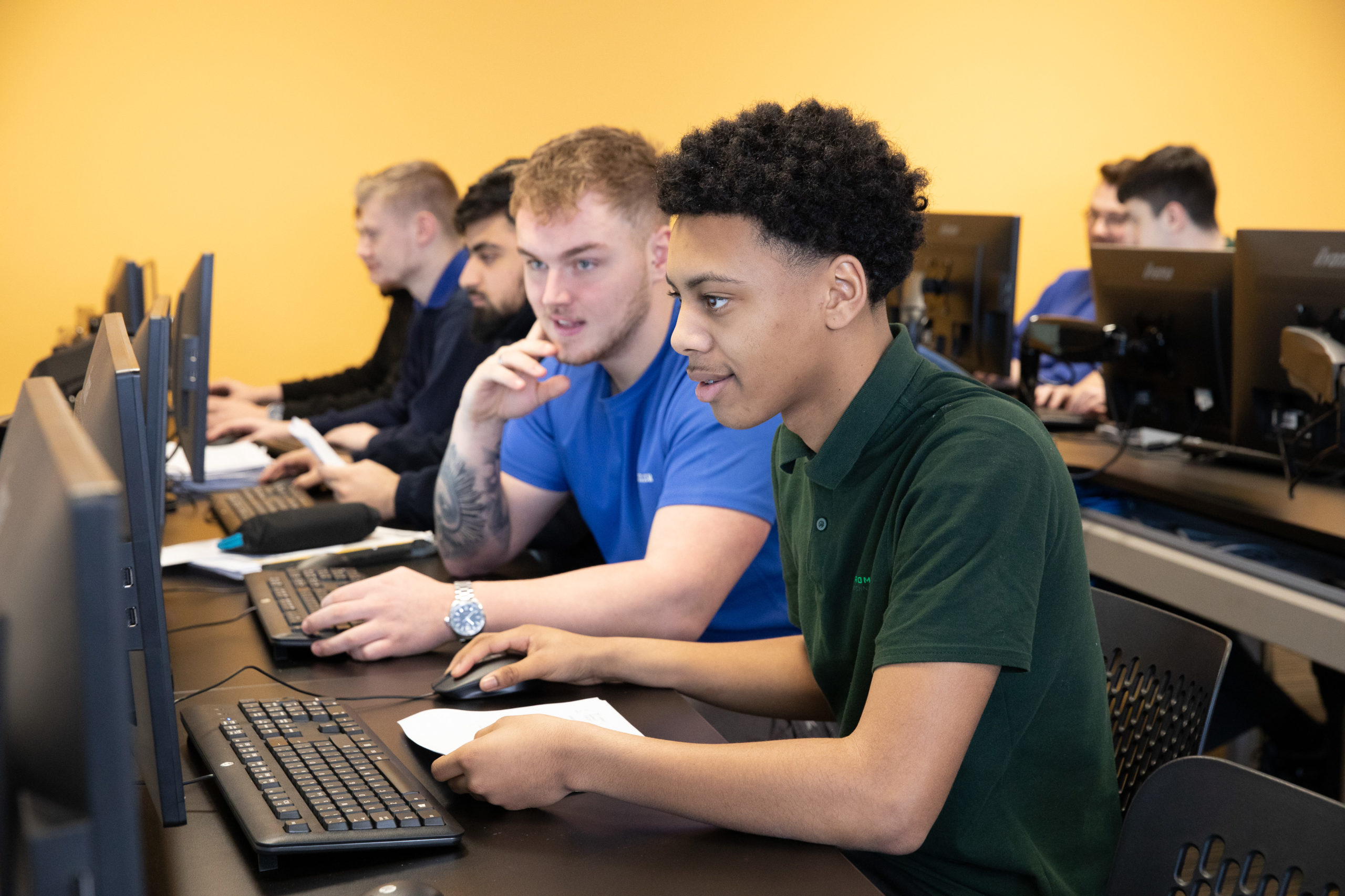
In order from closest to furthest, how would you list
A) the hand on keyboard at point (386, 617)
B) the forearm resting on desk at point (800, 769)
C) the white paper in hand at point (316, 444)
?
the forearm resting on desk at point (800, 769) < the hand on keyboard at point (386, 617) < the white paper in hand at point (316, 444)

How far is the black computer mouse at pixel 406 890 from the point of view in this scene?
755 millimetres

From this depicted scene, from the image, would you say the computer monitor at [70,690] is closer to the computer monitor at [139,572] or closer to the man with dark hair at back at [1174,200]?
the computer monitor at [139,572]

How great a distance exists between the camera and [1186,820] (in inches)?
35.9

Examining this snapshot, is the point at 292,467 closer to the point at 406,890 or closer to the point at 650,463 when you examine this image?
the point at 650,463

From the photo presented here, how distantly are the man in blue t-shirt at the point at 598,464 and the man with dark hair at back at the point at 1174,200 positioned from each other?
237 centimetres

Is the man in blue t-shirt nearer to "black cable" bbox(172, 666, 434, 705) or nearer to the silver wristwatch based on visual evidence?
the silver wristwatch

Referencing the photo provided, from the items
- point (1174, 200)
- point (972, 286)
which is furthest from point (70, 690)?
point (1174, 200)

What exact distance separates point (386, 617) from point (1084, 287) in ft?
11.0

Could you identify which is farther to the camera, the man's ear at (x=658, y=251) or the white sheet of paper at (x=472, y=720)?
the man's ear at (x=658, y=251)

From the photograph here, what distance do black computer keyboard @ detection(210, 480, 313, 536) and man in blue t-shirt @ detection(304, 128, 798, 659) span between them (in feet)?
1.21

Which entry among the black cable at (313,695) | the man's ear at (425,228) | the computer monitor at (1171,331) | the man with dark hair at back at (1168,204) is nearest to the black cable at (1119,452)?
→ the computer monitor at (1171,331)

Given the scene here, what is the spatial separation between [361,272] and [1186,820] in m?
3.90

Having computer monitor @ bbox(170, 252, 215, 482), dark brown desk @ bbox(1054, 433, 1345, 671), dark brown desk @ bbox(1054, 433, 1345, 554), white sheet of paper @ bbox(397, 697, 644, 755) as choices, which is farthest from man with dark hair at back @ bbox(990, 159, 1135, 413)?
white sheet of paper @ bbox(397, 697, 644, 755)

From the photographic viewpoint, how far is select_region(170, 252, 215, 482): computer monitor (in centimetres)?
193
